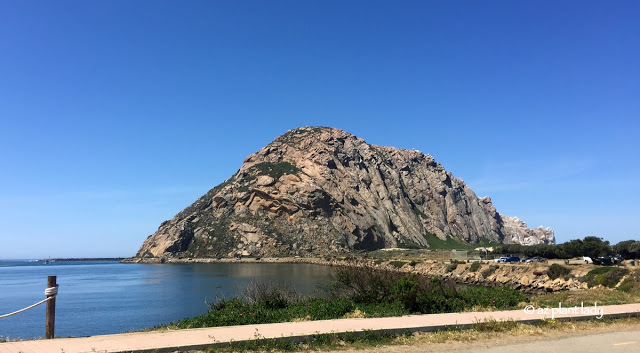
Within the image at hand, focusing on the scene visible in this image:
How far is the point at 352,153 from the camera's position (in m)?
174

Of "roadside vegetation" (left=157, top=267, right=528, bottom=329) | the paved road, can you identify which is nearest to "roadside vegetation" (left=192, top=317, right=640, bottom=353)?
the paved road

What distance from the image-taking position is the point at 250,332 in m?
10.2

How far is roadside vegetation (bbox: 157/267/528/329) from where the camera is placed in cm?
1279

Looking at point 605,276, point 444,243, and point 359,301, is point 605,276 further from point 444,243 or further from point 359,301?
point 444,243

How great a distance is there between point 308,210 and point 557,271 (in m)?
98.7

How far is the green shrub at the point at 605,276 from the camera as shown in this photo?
31.8 meters

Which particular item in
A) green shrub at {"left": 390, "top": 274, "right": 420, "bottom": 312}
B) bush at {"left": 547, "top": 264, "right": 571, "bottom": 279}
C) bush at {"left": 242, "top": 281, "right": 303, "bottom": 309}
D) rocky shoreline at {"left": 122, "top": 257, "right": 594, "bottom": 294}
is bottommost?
rocky shoreline at {"left": 122, "top": 257, "right": 594, "bottom": 294}

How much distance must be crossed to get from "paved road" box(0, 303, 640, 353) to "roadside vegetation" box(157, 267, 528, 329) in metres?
1.14

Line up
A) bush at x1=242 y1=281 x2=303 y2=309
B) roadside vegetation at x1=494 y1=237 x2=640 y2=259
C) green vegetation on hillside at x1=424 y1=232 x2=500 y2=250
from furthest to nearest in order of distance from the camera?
1. green vegetation on hillside at x1=424 y1=232 x2=500 y2=250
2. roadside vegetation at x1=494 y1=237 x2=640 y2=259
3. bush at x1=242 y1=281 x2=303 y2=309

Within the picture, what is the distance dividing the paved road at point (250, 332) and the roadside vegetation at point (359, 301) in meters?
1.14

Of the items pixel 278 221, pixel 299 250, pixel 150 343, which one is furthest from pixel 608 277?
pixel 278 221

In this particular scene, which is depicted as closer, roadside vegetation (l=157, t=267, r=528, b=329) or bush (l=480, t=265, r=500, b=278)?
roadside vegetation (l=157, t=267, r=528, b=329)

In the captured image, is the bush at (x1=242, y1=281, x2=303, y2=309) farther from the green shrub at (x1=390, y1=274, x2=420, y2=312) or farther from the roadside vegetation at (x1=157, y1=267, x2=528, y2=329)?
the green shrub at (x1=390, y1=274, x2=420, y2=312)

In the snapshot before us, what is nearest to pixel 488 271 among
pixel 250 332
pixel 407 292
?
pixel 407 292
